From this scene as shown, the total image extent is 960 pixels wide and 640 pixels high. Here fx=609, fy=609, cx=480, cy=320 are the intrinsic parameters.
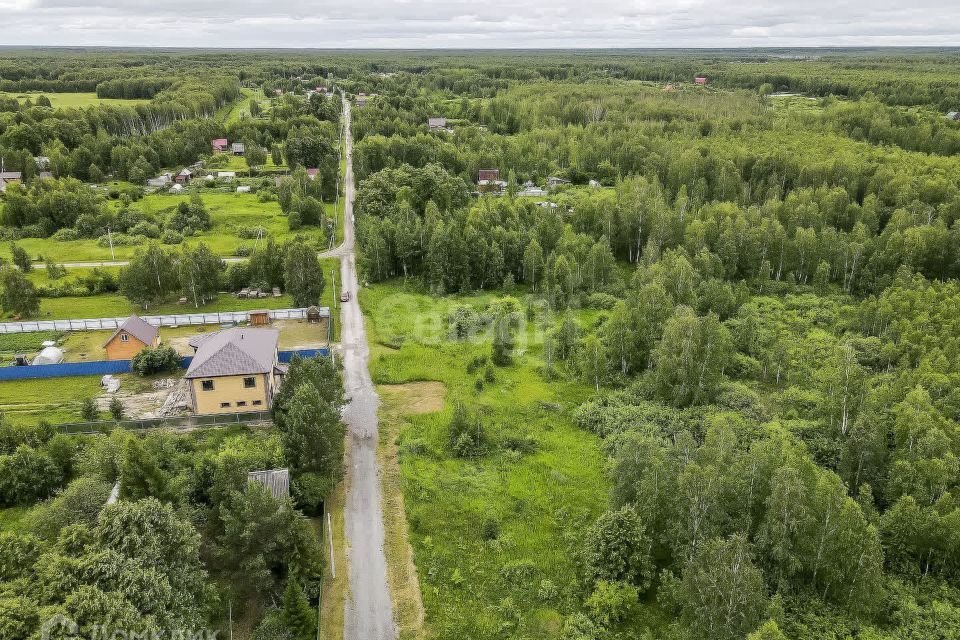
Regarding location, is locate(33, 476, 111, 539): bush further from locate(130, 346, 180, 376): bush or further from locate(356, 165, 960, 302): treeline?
locate(356, 165, 960, 302): treeline

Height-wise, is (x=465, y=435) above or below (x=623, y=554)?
below

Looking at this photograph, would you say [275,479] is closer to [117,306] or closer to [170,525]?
[170,525]

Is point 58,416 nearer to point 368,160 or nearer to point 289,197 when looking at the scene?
point 289,197

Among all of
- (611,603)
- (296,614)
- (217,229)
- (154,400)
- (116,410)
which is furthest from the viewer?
(217,229)

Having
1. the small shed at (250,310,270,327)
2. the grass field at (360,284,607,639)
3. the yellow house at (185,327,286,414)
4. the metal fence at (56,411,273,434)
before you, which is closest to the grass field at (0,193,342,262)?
the small shed at (250,310,270,327)

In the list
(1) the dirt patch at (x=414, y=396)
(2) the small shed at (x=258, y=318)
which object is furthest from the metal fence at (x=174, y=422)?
(2) the small shed at (x=258, y=318)

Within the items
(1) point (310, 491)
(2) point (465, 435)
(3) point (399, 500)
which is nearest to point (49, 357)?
(1) point (310, 491)
